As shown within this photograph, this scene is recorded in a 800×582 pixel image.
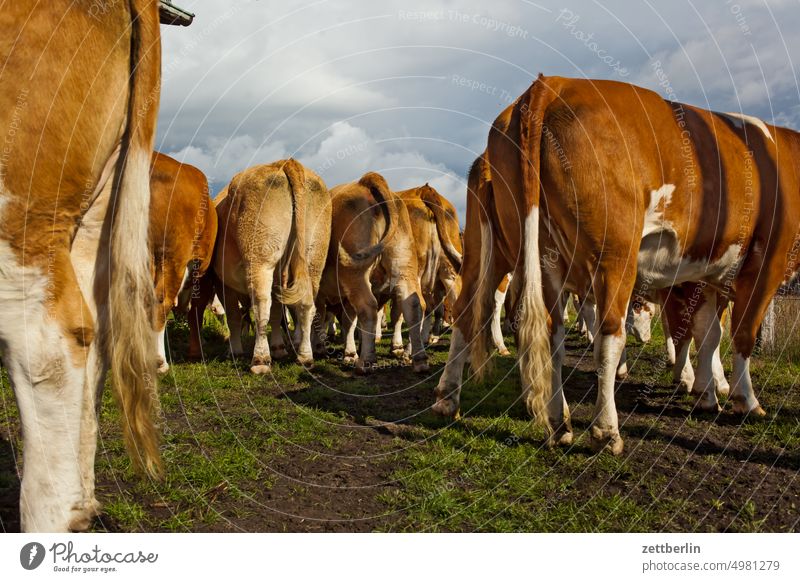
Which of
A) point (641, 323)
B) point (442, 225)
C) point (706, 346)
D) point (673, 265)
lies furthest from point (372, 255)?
point (641, 323)

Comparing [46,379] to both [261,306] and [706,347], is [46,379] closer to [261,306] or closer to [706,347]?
[261,306]

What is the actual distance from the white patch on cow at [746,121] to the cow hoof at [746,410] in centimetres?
Result: 266

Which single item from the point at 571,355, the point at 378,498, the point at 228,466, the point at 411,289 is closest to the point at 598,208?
the point at 378,498

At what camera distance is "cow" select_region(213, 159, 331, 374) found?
29.5 ft

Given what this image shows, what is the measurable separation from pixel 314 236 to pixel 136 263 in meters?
6.35

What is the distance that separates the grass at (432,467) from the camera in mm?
3926

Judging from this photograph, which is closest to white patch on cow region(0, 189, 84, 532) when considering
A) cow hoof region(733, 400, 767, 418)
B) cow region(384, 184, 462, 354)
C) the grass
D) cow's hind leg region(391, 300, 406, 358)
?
the grass

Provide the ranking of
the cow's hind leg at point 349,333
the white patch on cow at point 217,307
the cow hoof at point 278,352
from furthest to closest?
the white patch on cow at point 217,307
the cow's hind leg at point 349,333
the cow hoof at point 278,352

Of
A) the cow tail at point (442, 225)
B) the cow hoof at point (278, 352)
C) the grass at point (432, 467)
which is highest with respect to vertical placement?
the cow tail at point (442, 225)

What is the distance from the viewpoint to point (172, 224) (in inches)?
322

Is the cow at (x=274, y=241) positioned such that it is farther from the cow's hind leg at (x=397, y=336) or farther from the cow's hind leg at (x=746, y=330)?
the cow's hind leg at (x=746, y=330)

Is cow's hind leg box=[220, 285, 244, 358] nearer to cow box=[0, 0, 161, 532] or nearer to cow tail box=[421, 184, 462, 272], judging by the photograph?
cow tail box=[421, 184, 462, 272]

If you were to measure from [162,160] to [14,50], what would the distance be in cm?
598

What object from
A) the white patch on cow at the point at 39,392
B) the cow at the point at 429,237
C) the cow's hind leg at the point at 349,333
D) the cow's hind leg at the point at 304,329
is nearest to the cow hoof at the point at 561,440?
the white patch on cow at the point at 39,392
